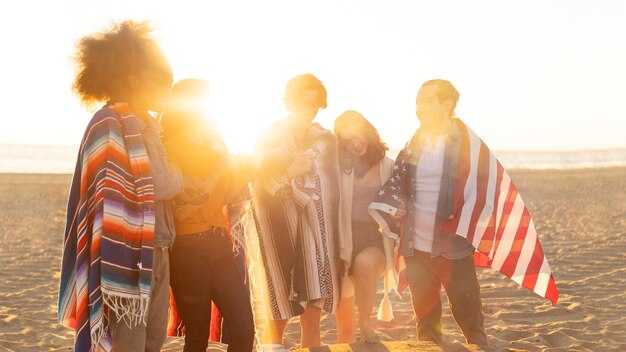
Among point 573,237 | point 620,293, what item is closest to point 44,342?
point 620,293

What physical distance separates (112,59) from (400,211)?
198 centimetres

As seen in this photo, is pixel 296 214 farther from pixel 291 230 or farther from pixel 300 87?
pixel 300 87

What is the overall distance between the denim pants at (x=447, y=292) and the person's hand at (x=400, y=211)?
26 centimetres

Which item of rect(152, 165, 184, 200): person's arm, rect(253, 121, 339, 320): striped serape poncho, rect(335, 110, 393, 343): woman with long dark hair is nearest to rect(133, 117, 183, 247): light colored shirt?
rect(152, 165, 184, 200): person's arm

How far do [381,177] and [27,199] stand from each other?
13.3 meters

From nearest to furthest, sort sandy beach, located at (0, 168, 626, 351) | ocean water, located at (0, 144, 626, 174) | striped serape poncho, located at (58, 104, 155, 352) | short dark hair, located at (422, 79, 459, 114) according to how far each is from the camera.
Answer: striped serape poncho, located at (58, 104, 155, 352) < short dark hair, located at (422, 79, 459, 114) < sandy beach, located at (0, 168, 626, 351) < ocean water, located at (0, 144, 626, 174)

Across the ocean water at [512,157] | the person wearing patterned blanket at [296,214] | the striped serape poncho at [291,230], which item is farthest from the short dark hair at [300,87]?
the ocean water at [512,157]

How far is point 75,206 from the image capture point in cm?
301

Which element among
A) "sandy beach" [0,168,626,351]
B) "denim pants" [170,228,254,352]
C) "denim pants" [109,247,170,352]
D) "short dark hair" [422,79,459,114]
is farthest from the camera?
"sandy beach" [0,168,626,351]

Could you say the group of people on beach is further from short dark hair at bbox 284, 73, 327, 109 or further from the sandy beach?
the sandy beach

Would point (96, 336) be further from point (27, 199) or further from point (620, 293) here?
point (27, 199)

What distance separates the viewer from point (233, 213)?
3787 mm

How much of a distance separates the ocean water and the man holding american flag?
31.6 m

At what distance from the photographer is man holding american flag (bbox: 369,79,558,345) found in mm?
4059
